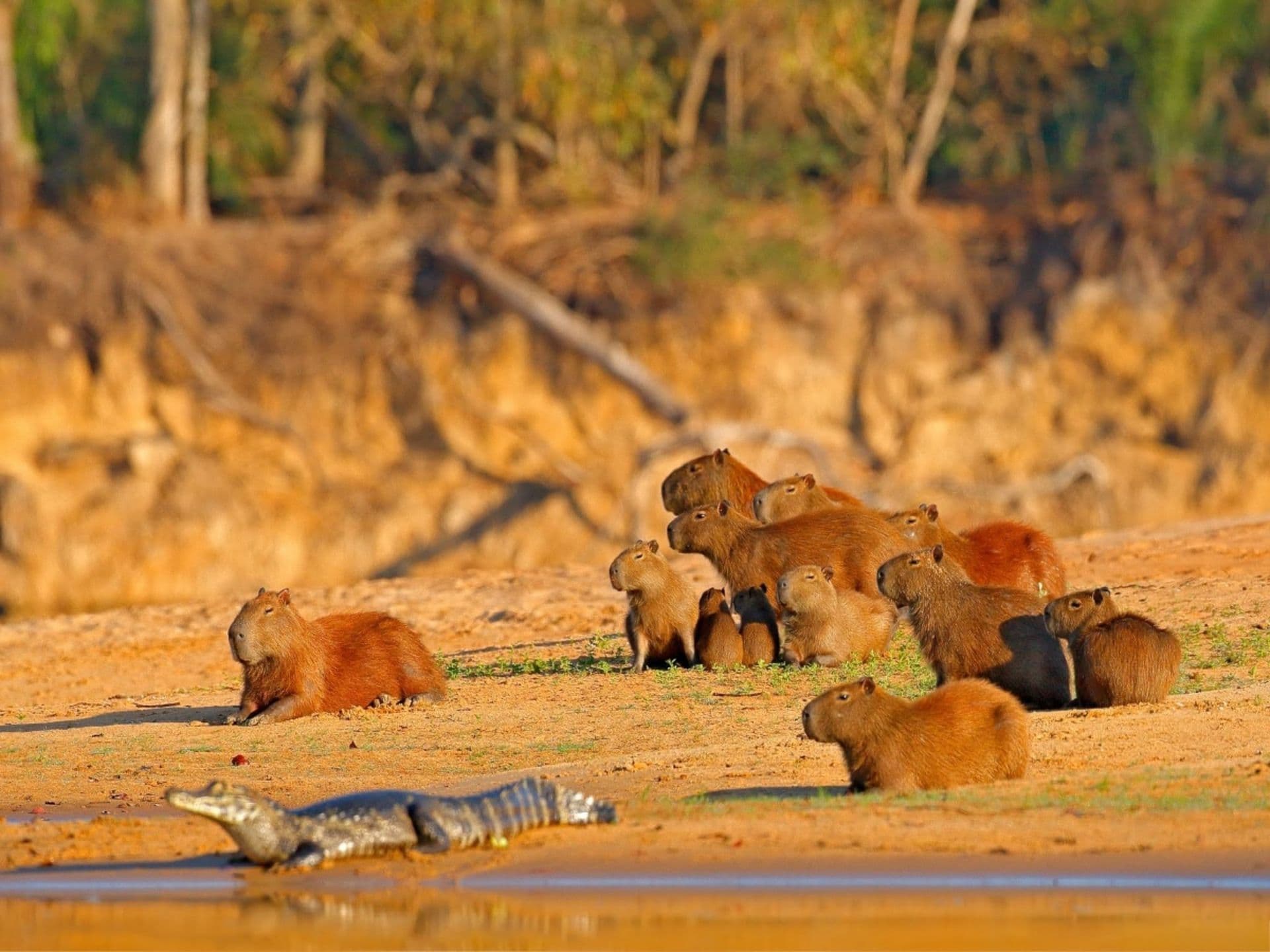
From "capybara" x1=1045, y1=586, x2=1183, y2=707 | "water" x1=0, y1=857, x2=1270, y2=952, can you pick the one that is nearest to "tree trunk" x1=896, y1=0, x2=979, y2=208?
"capybara" x1=1045, y1=586, x2=1183, y2=707

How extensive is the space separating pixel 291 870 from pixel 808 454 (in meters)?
14.5

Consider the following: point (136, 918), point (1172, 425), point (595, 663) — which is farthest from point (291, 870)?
point (1172, 425)

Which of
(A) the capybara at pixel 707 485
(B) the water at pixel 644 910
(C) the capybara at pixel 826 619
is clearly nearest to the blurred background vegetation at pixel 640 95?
(A) the capybara at pixel 707 485

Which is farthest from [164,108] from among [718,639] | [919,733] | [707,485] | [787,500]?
[919,733]

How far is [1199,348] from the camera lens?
2205cm

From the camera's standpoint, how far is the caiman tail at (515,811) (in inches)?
295

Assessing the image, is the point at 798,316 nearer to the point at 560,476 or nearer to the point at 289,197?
the point at 560,476

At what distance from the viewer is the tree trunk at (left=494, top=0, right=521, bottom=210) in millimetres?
22578

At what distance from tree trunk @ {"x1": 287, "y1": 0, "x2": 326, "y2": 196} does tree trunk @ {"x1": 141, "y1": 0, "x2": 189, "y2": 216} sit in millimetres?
1256

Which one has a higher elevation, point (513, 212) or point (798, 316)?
point (513, 212)

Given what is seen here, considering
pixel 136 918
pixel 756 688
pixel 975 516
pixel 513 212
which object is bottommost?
pixel 136 918

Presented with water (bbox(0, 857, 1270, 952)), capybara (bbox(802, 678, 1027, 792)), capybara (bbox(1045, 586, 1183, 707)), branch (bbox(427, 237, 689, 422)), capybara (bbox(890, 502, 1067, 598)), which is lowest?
water (bbox(0, 857, 1270, 952))

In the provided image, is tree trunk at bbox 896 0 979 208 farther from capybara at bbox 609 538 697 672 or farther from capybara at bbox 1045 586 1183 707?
capybara at bbox 1045 586 1183 707

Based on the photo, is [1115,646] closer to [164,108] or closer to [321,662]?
[321,662]
